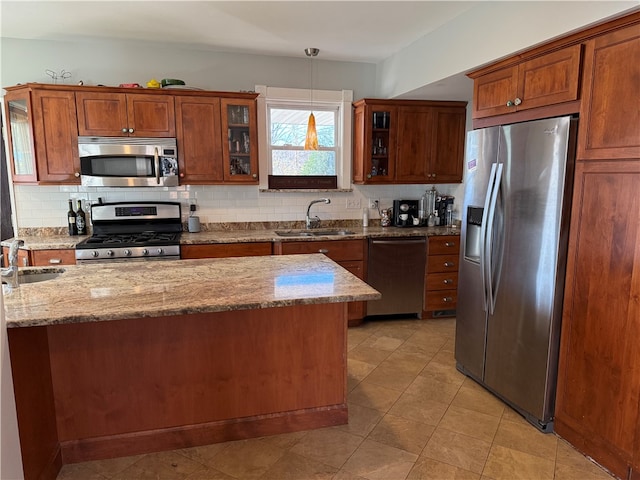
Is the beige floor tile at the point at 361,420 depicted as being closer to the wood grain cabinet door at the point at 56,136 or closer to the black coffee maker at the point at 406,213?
the black coffee maker at the point at 406,213

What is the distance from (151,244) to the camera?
3570 millimetres

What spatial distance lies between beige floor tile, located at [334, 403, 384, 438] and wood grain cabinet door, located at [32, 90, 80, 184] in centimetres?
305

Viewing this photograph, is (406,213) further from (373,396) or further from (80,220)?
(80,220)

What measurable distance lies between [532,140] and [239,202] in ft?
9.34

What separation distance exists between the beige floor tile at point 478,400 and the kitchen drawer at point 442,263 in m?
1.45

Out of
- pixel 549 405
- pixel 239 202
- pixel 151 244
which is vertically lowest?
pixel 549 405

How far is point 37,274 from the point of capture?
7.75ft

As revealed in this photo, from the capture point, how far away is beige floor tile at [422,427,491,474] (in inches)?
83.7

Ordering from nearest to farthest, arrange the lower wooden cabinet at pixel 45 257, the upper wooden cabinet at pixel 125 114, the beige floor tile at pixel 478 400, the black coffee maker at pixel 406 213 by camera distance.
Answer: the beige floor tile at pixel 478 400, the lower wooden cabinet at pixel 45 257, the upper wooden cabinet at pixel 125 114, the black coffee maker at pixel 406 213

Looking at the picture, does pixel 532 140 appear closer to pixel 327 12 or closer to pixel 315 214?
pixel 327 12

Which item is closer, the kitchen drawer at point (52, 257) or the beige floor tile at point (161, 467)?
the beige floor tile at point (161, 467)

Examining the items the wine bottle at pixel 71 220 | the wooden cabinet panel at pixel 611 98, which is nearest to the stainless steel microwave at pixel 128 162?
the wine bottle at pixel 71 220

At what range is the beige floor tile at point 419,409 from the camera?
253cm

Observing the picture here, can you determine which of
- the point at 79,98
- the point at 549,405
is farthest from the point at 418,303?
the point at 79,98
